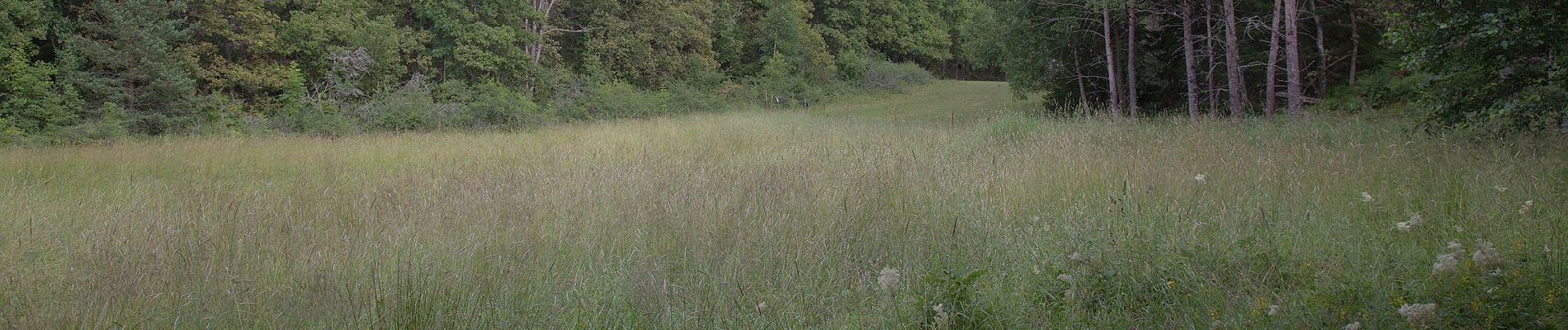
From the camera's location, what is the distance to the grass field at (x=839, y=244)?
2.71 m

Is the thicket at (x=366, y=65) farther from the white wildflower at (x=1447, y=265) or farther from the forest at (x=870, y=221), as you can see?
the white wildflower at (x=1447, y=265)

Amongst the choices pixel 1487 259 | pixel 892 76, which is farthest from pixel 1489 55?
pixel 892 76

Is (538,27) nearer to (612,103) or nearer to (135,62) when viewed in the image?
(612,103)

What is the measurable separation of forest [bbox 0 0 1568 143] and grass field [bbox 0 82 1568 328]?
1013 millimetres

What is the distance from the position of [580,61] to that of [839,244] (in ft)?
95.5

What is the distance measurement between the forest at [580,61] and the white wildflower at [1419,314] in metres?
5.14

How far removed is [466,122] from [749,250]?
1924 centimetres

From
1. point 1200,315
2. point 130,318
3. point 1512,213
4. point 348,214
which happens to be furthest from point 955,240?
point 348,214

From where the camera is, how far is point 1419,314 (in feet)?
7.09

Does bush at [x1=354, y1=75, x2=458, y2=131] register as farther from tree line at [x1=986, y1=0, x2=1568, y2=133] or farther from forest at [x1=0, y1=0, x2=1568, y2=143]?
tree line at [x1=986, y1=0, x2=1568, y2=133]

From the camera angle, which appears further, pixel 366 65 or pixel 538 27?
pixel 538 27

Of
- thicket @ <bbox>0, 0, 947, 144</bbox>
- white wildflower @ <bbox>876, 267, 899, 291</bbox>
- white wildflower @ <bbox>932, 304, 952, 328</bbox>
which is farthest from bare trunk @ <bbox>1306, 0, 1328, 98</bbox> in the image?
thicket @ <bbox>0, 0, 947, 144</bbox>

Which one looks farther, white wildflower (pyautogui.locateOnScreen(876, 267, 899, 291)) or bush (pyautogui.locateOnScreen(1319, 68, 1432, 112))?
bush (pyautogui.locateOnScreen(1319, 68, 1432, 112))

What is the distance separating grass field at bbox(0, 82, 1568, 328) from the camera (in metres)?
2.71
